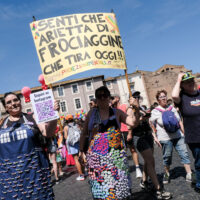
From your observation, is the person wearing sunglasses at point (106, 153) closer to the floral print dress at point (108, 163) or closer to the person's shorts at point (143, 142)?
the floral print dress at point (108, 163)

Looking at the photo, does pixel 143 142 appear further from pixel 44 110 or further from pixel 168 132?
pixel 44 110

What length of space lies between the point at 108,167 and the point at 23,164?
3.37 feet

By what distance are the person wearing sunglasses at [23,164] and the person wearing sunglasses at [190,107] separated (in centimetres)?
220

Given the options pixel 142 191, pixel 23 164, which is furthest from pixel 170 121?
pixel 23 164

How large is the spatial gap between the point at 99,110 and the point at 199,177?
6.34ft

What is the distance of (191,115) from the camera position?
354 cm

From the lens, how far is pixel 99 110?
3207 mm

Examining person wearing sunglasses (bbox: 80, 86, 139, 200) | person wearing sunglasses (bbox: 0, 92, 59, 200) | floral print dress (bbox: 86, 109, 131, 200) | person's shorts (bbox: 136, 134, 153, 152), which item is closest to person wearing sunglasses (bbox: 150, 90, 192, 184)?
person's shorts (bbox: 136, 134, 153, 152)

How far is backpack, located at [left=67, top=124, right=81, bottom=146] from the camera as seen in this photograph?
267 inches

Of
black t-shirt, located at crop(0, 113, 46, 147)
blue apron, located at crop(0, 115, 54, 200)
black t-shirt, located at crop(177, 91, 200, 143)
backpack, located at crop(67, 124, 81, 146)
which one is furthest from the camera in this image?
backpack, located at crop(67, 124, 81, 146)

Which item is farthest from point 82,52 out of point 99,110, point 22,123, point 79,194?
point 79,194

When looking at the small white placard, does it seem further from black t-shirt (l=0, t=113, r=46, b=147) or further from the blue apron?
the blue apron

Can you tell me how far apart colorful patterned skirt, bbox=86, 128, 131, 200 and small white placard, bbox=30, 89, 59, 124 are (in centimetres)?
69

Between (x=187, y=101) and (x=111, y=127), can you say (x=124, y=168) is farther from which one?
(x=187, y=101)
